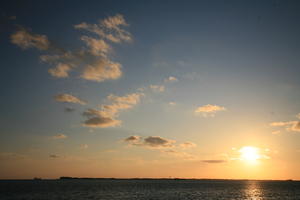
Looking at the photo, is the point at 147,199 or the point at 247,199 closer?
the point at 147,199

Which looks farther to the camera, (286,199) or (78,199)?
(286,199)

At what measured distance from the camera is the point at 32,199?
8731 cm

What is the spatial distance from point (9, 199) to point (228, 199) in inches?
3077

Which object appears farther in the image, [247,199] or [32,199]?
[247,199]

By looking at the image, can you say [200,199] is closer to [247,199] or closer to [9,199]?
[247,199]

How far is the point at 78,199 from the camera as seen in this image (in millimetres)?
87312

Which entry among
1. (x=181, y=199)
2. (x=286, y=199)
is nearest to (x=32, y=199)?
(x=181, y=199)

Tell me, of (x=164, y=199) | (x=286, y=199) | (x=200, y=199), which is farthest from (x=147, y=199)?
(x=286, y=199)

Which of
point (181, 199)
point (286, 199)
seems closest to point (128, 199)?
point (181, 199)

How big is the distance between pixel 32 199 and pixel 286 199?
92867 mm

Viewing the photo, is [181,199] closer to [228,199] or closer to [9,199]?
[228,199]

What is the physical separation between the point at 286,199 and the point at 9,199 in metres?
101

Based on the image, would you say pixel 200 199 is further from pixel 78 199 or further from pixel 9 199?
pixel 9 199

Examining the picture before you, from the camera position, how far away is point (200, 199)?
92.1 meters
